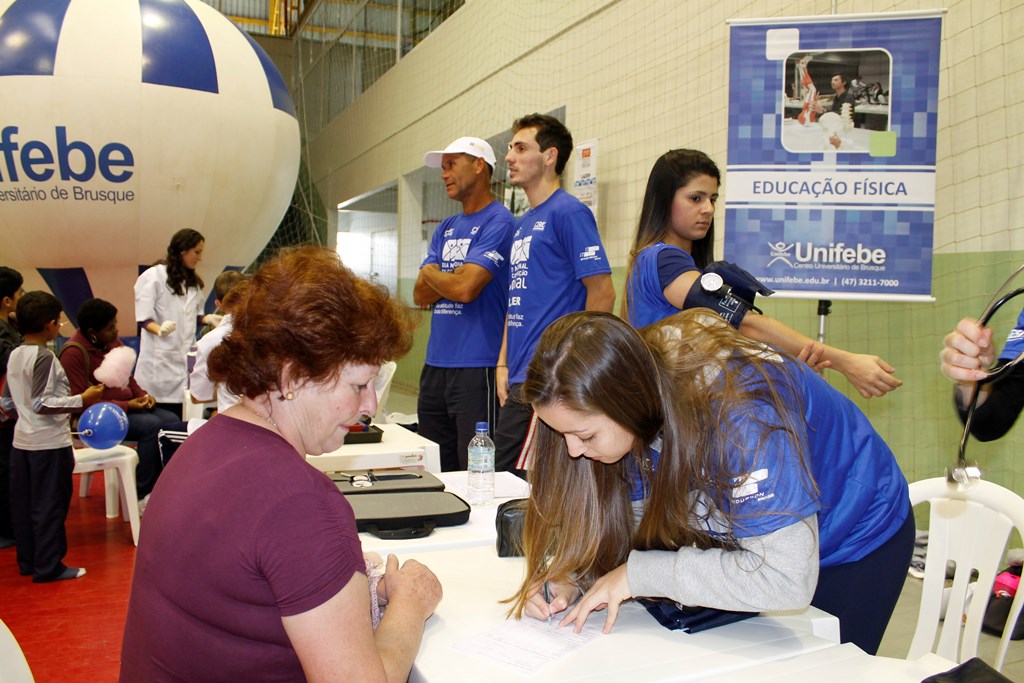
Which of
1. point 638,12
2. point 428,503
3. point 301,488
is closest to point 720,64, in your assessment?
point 638,12

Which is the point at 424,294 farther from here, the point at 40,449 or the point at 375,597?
the point at 375,597

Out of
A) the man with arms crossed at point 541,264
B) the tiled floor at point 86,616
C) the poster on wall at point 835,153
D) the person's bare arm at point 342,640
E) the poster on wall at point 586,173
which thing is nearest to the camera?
the person's bare arm at point 342,640

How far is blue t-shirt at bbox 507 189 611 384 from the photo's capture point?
9.35ft

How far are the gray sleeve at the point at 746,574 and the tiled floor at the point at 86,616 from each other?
5.46ft

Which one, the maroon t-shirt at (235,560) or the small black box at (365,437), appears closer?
the maroon t-shirt at (235,560)

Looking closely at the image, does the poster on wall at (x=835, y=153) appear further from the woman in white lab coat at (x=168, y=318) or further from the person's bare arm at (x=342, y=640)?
the woman in white lab coat at (x=168, y=318)

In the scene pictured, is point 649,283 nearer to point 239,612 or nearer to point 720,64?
point 239,612

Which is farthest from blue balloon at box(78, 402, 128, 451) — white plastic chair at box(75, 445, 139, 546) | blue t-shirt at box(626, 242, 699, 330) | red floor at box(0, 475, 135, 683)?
blue t-shirt at box(626, 242, 699, 330)

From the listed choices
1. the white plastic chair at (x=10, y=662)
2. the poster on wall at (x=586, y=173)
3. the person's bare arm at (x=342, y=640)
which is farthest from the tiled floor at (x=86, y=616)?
the poster on wall at (x=586, y=173)

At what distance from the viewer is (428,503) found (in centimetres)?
187

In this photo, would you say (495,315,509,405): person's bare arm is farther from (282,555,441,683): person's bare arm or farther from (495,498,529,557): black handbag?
(282,555,441,683): person's bare arm

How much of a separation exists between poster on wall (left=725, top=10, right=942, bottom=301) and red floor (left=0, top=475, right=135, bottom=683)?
8.71ft

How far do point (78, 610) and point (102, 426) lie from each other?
3.22 feet

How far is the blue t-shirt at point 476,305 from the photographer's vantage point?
124 inches
